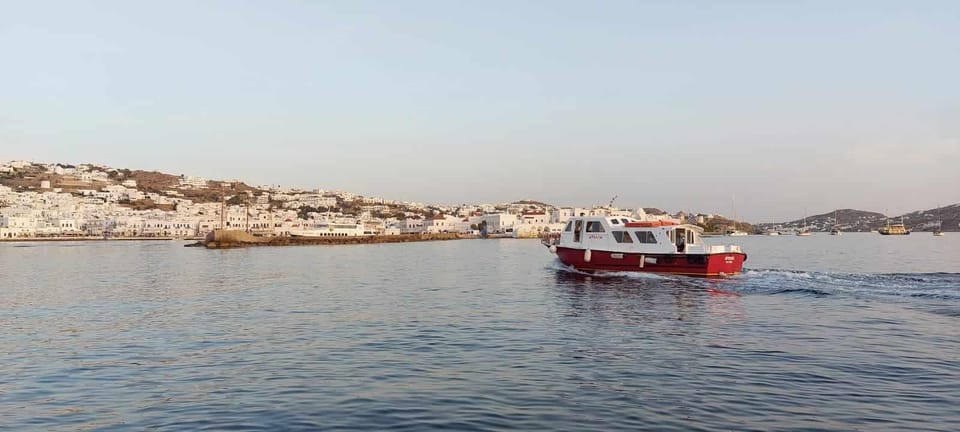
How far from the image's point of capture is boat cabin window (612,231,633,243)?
3825 cm

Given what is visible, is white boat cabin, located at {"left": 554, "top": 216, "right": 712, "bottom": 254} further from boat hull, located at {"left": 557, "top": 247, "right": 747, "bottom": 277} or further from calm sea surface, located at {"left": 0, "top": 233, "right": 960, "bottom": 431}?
calm sea surface, located at {"left": 0, "top": 233, "right": 960, "bottom": 431}

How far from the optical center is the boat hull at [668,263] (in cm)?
3556

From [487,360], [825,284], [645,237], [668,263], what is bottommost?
[487,360]

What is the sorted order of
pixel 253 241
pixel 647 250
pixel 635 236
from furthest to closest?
pixel 253 241, pixel 635 236, pixel 647 250

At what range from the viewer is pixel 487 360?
559 inches

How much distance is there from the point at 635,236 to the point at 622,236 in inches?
36.7

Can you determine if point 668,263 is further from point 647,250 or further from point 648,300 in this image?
point 648,300

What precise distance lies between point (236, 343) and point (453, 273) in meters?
27.2

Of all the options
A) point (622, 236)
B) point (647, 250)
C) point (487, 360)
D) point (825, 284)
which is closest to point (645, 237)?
point (647, 250)

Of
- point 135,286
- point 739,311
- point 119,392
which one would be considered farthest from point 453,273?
point 119,392

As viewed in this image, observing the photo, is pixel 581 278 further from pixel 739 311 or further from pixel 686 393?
pixel 686 393

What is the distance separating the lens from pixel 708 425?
9.32 meters

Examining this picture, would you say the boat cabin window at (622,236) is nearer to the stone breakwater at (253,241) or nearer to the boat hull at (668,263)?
the boat hull at (668,263)

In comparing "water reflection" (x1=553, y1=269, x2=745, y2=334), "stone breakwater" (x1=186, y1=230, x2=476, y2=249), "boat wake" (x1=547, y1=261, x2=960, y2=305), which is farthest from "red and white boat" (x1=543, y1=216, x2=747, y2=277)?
"stone breakwater" (x1=186, y1=230, x2=476, y2=249)
